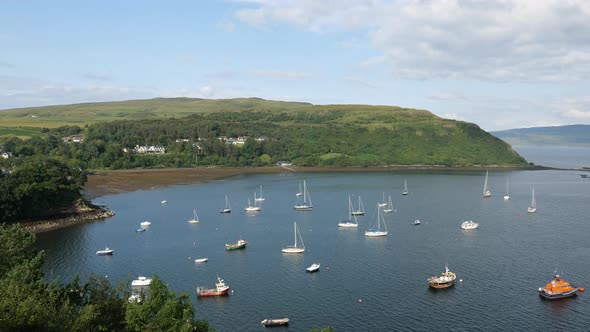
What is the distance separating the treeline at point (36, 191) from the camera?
78562mm

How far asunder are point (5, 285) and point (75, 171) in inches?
3105

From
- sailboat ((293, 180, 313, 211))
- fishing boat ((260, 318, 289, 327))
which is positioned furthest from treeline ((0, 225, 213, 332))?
sailboat ((293, 180, 313, 211))

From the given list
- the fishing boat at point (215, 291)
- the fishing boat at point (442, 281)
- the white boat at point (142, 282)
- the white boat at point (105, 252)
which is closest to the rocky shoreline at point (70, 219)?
the white boat at point (105, 252)

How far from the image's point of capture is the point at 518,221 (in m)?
87.9

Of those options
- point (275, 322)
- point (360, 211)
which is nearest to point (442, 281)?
point (275, 322)

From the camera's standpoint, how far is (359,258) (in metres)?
64.1

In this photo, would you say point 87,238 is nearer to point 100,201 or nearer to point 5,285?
point 100,201

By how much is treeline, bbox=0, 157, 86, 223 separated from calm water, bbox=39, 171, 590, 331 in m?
8.25

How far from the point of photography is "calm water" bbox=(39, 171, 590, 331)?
149 feet

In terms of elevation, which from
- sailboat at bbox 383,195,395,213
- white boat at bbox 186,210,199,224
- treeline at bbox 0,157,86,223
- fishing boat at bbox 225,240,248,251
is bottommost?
white boat at bbox 186,210,199,224

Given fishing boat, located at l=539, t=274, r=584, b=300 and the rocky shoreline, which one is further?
the rocky shoreline

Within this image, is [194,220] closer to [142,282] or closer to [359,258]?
[359,258]

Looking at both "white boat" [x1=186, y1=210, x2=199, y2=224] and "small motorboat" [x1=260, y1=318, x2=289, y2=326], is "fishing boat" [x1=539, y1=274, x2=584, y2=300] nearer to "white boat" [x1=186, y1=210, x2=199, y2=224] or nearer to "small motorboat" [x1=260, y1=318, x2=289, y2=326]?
"small motorboat" [x1=260, y1=318, x2=289, y2=326]

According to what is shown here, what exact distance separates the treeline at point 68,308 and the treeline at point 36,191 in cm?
5075
